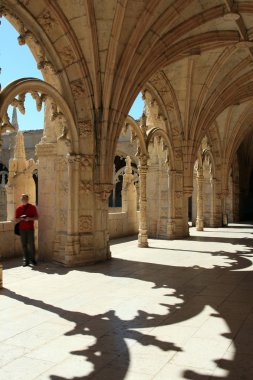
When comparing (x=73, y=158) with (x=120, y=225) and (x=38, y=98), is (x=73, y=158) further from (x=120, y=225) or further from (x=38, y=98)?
(x=120, y=225)

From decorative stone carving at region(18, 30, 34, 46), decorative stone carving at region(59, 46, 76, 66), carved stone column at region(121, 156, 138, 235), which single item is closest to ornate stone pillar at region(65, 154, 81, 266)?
decorative stone carving at region(59, 46, 76, 66)

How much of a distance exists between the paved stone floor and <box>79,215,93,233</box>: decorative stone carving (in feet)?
2.43

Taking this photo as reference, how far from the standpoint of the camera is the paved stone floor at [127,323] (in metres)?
2.42

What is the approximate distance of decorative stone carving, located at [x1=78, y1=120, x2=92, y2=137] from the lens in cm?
646

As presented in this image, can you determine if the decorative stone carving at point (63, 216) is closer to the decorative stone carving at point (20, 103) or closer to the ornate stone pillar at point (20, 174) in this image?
the ornate stone pillar at point (20, 174)

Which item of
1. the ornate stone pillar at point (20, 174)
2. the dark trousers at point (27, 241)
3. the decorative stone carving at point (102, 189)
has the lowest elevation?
the dark trousers at point (27, 241)

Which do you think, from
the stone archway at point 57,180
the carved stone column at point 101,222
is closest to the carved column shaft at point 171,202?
the carved stone column at point 101,222

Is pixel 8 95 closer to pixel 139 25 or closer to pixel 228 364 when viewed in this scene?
pixel 139 25

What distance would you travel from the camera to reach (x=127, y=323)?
3287 mm

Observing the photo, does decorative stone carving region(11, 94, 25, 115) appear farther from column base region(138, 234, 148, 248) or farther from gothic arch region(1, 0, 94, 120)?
column base region(138, 234, 148, 248)

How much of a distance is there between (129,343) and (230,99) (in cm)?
1010

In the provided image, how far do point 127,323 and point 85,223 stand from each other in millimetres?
3275

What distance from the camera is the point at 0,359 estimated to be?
8.35 feet

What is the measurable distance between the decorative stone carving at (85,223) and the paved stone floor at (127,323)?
2.43 feet
